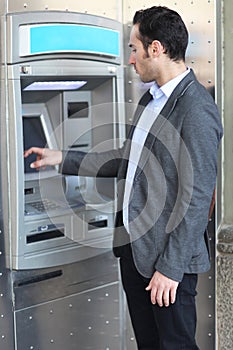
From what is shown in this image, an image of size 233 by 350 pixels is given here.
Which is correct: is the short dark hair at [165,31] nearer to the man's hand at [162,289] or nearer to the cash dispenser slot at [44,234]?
the man's hand at [162,289]

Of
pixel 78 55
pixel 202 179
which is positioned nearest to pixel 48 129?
pixel 78 55

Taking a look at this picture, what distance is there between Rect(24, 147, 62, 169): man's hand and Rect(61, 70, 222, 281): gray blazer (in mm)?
466

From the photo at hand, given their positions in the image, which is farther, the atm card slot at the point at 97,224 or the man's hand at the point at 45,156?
the atm card slot at the point at 97,224

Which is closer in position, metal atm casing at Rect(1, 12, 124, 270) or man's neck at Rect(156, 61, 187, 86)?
man's neck at Rect(156, 61, 187, 86)

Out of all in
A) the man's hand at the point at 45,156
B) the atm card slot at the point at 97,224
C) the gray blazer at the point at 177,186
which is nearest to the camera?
the gray blazer at the point at 177,186

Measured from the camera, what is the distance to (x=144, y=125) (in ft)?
9.52

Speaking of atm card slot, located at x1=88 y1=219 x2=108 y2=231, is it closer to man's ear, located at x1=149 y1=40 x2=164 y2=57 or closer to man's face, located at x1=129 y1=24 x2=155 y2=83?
man's face, located at x1=129 y1=24 x2=155 y2=83

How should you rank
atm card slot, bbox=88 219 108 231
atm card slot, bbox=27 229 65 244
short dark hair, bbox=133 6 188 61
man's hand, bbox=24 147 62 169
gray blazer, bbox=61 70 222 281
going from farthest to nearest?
atm card slot, bbox=88 219 108 231
atm card slot, bbox=27 229 65 244
man's hand, bbox=24 147 62 169
short dark hair, bbox=133 6 188 61
gray blazer, bbox=61 70 222 281

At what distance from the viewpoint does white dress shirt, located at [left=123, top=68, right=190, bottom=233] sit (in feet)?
9.16

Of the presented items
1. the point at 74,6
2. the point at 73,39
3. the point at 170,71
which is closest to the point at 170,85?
the point at 170,71

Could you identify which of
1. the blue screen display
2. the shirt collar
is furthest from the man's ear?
the blue screen display

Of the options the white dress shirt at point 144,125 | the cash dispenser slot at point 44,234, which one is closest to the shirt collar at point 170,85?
the white dress shirt at point 144,125

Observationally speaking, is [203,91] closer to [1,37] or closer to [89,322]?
[1,37]

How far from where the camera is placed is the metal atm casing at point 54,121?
3.04m
